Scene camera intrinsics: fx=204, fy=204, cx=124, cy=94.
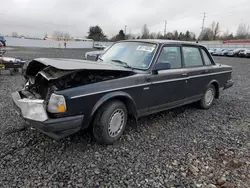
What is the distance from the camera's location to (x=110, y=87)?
2957mm

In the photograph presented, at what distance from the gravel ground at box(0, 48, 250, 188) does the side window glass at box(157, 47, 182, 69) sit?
3.91 ft

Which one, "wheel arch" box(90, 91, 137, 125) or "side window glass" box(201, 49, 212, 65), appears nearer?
"wheel arch" box(90, 91, 137, 125)

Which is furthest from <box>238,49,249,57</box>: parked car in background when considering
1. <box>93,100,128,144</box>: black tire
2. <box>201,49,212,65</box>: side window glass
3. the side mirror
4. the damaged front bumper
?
the damaged front bumper

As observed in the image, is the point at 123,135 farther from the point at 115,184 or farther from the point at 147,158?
the point at 115,184

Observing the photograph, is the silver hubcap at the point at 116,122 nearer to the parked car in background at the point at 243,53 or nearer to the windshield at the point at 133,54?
the windshield at the point at 133,54

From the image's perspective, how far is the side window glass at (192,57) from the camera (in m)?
4.46

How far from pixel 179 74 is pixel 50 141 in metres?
2.69

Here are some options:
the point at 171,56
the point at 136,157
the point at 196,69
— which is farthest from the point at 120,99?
the point at 196,69

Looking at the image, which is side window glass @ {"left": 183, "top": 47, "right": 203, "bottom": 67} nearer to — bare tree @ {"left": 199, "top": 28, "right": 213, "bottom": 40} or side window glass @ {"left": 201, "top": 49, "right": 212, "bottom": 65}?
side window glass @ {"left": 201, "top": 49, "right": 212, "bottom": 65}

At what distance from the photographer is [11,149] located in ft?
9.59

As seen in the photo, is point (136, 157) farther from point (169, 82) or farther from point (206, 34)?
point (206, 34)

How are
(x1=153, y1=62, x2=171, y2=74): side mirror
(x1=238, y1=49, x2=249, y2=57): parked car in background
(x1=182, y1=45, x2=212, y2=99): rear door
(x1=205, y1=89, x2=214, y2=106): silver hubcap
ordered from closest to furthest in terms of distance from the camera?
1. (x1=153, y1=62, x2=171, y2=74): side mirror
2. (x1=182, y1=45, x2=212, y2=99): rear door
3. (x1=205, y1=89, x2=214, y2=106): silver hubcap
4. (x1=238, y1=49, x2=249, y2=57): parked car in background

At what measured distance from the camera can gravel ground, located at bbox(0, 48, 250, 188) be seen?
2.43 m

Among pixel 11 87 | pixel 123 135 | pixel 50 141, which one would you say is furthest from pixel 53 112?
pixel 11 87
